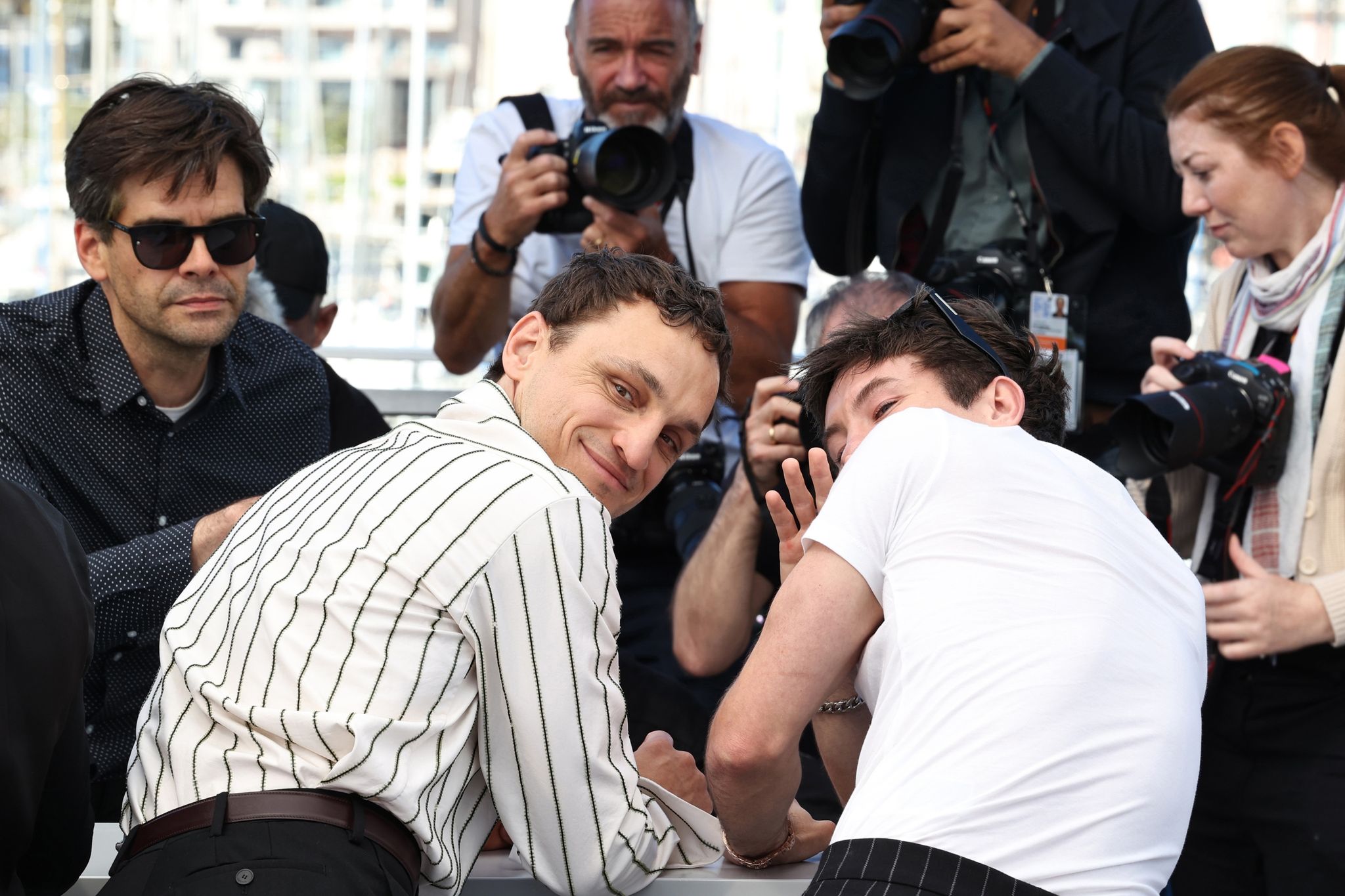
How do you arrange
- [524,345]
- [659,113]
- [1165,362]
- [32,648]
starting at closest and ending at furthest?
[32,648], [524,345], [1165,362], [659,113]

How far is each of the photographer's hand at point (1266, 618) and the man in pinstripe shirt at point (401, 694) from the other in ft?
3.95

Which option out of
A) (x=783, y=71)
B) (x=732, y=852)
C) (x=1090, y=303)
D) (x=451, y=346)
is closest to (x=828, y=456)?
(x=732, y=852)

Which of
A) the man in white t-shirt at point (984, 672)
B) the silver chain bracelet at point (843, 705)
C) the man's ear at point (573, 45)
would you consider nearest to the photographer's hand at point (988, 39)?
the man's ear at point (573, 45)

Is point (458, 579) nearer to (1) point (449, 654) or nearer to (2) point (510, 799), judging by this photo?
(1) point (449, 654)

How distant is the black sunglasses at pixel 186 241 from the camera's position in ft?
8.20

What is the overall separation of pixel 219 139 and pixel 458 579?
134cm

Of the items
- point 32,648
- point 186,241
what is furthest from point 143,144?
point 32,648

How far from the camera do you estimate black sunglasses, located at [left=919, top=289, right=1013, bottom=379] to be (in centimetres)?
173

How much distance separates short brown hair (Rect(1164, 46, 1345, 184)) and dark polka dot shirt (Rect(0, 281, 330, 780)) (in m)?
1.85

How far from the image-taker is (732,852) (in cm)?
184

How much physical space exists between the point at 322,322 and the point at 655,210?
3.40 ft

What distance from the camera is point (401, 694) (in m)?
1.53

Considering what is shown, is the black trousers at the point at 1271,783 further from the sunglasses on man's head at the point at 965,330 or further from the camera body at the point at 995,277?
the sunglasses on man's head at the point at 965,330

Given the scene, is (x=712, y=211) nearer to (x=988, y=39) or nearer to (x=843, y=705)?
(x=988, y=39)
